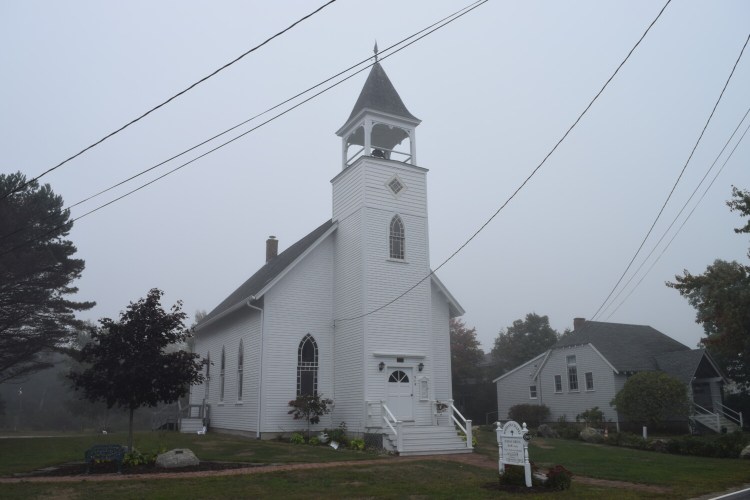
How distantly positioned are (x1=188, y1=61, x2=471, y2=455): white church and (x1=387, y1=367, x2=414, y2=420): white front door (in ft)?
0.12

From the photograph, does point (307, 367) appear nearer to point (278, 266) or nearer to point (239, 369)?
point (239, 369)

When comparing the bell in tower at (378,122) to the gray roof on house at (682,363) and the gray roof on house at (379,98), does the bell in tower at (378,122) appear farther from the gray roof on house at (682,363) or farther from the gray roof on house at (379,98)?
the gray roof on house at (682,363)

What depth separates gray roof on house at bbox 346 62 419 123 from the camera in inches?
997

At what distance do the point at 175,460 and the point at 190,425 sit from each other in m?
14.4

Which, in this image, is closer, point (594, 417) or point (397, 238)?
point (397, 238)

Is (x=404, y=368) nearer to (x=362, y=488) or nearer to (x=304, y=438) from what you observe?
(x=304, y=438)

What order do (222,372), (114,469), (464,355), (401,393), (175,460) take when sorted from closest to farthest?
(114,469)
(175,460)
(401,393)
(222,372)
(464,355)

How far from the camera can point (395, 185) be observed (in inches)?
974

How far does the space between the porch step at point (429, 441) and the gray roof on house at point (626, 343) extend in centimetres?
1671

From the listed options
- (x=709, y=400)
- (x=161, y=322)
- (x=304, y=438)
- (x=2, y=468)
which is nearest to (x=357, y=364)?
(x=304, y=438)

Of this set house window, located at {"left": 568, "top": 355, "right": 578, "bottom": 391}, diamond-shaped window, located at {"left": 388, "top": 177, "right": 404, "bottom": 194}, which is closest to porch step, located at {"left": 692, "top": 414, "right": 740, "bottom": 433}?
house window, located at {"left": 568, "top": 355, "right": 578, "bottom": 391}

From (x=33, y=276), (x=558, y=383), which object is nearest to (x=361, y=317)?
(x=33, y=276)

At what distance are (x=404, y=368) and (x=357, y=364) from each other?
1.76 meters

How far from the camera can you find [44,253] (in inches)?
1165
